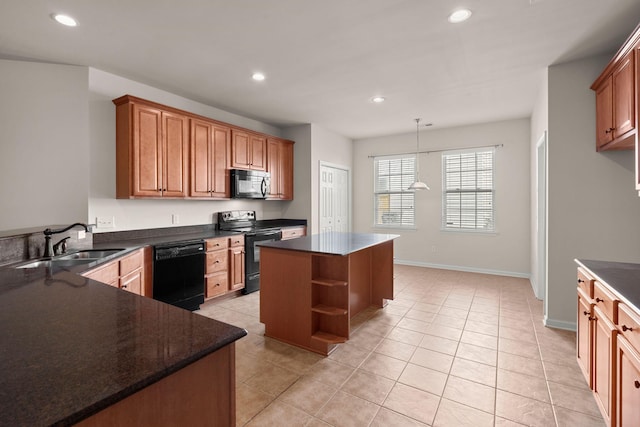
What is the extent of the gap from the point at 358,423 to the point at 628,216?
3098 mm

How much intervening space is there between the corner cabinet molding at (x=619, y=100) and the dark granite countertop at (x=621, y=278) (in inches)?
36.8

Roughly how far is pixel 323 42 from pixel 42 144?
2925 mm

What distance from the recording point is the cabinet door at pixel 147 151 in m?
3.35

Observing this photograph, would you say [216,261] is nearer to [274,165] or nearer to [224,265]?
[224,265]

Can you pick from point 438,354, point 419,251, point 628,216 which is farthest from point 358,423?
point 419,251

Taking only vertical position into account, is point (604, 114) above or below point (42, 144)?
above

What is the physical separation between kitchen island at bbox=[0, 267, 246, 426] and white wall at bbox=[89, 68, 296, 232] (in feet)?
8.10

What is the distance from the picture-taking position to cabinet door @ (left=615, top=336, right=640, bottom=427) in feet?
4.39

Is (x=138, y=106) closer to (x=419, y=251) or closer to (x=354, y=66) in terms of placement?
(x=354, y=66)

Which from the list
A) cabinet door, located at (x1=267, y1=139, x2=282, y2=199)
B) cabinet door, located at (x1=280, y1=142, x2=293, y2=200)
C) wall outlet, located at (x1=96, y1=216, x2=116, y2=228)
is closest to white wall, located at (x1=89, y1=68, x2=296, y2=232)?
wall outlet, located at (x1=96, y1=216, x2=116, y2=228)

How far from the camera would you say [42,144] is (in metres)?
3.02

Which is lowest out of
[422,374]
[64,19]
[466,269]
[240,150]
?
[422,374]

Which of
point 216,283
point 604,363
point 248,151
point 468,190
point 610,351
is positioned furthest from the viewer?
point 468,190

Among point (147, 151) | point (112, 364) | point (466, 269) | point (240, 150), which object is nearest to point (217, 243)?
point (147, 151)
